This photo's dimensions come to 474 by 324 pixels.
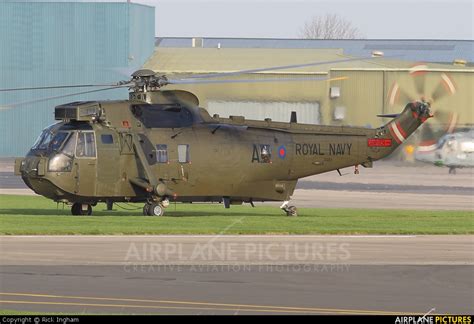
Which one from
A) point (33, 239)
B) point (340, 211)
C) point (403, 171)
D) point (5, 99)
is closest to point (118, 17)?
point (5, 99)

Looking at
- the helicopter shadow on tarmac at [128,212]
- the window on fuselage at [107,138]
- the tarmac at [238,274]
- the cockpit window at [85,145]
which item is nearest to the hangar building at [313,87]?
the helicopter shadow on tarmac at [128,212]

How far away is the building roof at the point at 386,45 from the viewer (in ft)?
324

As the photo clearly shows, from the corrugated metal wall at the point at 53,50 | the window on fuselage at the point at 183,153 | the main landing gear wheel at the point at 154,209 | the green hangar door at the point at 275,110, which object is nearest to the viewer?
the main landing gear wheel at the point at 154,209

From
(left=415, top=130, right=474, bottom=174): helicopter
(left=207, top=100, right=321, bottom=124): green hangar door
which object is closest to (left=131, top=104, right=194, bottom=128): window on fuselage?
(left=415, top=130, right=474, bottom=174): helicopter

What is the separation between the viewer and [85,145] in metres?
30.5

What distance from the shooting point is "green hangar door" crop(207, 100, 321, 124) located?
6719 cm

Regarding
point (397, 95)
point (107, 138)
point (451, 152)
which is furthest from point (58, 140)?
point (397, 95)

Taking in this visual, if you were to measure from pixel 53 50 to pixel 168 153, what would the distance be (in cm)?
4720

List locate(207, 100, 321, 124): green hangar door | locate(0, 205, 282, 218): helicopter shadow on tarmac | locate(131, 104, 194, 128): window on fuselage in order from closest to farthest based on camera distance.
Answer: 1. locate(131, 104, 194, 128): window on fuselage
2. locate(0, 205, 282, 218): helicopter shadow on tarmac
3. locate(207, 100, 321, 124): green hangar door

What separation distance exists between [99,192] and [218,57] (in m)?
46.4

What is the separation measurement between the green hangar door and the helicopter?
27.3 ft

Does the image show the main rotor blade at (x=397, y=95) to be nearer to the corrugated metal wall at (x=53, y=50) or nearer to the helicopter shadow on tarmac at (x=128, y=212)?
the corrugated metal wall at (x=53, y=50)

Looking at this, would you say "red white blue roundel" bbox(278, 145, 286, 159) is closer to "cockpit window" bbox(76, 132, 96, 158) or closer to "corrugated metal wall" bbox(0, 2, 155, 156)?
"cockpit window" bbox(76, 132, 96, 158)

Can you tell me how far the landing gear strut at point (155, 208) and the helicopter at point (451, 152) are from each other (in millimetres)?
32516
